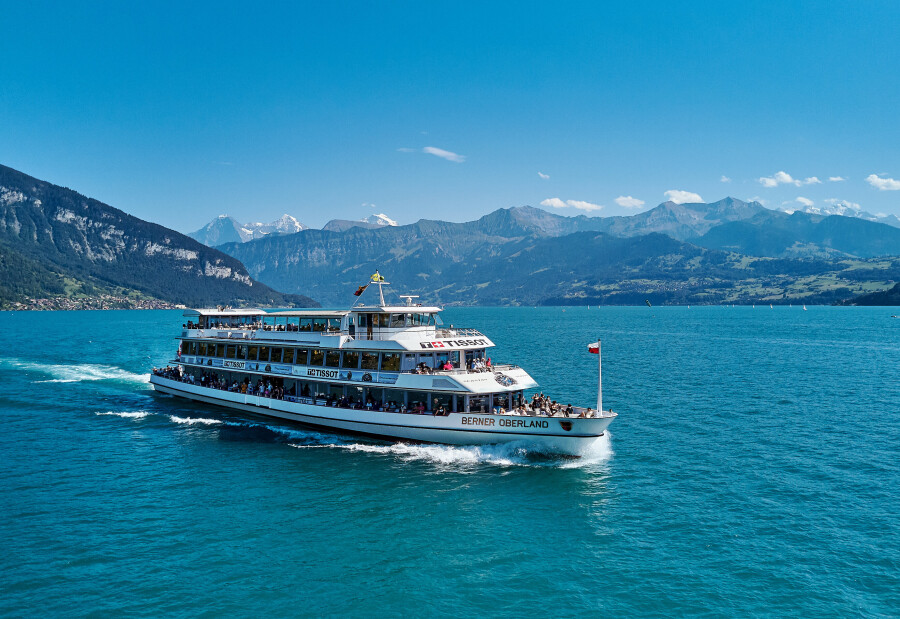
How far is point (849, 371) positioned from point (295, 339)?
250 feet

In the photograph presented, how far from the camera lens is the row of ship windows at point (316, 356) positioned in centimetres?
4006

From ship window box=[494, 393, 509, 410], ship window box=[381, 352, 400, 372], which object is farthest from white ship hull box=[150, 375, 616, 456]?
ship window box=[381, 352, 400, 372]

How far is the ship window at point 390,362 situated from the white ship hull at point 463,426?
3.36 meters

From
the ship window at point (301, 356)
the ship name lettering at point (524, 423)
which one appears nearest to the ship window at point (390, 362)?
the ship window at point (301, 356)

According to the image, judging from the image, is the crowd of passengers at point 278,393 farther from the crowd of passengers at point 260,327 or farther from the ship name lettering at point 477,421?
the crowd of passengers at point 260,327

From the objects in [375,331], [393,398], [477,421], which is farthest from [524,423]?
[375,331]

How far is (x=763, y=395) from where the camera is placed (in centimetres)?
5819

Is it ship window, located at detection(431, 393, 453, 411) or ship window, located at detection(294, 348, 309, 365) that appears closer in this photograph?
ship window, located at detection(431, 393, 453, 411)

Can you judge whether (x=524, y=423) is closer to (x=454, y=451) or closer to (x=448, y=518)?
(x=454, y=451)

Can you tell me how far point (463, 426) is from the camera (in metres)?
36.2

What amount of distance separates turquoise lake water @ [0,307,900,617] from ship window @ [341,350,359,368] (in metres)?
5.80

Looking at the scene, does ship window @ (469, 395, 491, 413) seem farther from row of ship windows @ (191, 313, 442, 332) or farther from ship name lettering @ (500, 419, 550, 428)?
row of ship windows @ (191, 313, 442, 332)

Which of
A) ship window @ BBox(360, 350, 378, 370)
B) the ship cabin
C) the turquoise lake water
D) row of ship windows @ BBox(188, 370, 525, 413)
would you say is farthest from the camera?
ship window @ BBox(360, 350, 378, 370)

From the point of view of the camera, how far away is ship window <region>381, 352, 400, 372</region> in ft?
131
